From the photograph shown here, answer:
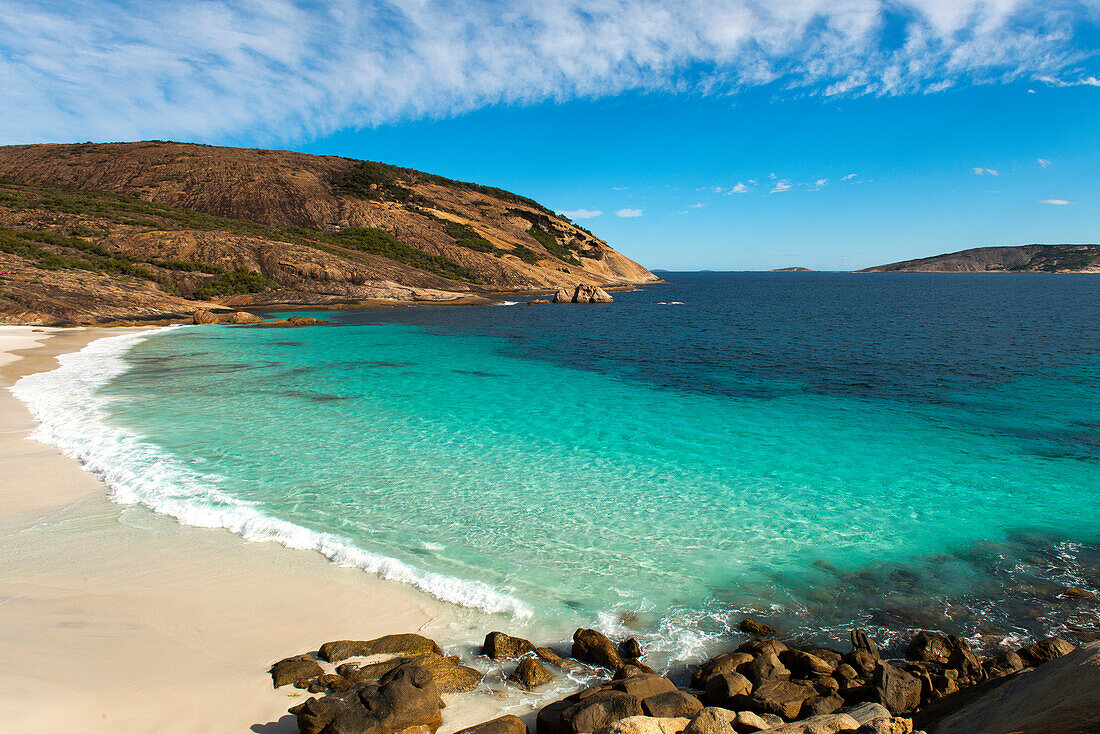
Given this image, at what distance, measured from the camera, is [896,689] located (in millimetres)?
5551

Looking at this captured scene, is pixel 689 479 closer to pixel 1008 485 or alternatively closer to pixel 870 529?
pixel 870 529

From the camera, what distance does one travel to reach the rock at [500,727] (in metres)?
A: 4.91

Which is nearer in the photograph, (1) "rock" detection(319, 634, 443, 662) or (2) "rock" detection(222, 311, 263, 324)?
(1) "rock" detection(319, 634, 443, 662)

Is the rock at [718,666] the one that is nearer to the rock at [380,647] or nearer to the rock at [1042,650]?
the rock at [380,647]

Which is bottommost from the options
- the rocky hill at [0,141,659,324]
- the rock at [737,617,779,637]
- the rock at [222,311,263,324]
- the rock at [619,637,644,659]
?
the rock at [737,617,779,637]

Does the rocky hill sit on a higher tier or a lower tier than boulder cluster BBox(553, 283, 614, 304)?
higher

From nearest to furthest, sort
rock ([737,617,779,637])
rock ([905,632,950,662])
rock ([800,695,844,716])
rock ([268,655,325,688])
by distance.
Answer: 1. rock ([800,695,844,716])
2. rock ([268,655,325,688])
3. rock ([905,632,950,662])
4. rock ([737,617,779,637])

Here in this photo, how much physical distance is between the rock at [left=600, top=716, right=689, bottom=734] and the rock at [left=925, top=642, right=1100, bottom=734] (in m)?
2.31

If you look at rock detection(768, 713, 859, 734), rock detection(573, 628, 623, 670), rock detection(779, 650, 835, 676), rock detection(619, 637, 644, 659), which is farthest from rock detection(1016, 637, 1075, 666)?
rock detection(573, 628, 623, 670)

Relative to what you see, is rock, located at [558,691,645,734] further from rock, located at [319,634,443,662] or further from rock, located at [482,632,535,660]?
rock, located at [319,634,443,662]

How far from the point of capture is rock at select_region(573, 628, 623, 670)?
6406 mm

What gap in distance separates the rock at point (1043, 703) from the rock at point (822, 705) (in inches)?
31.3

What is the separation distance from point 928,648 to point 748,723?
3.33 m

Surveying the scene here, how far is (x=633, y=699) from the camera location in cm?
523
